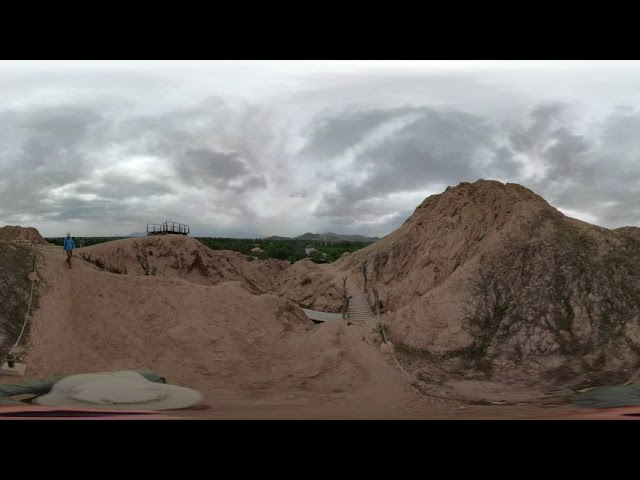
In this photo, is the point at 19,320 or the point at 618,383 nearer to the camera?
the point at 618,383

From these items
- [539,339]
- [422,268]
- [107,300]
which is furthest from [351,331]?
[107,300]

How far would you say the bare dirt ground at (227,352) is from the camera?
5648 millimetres

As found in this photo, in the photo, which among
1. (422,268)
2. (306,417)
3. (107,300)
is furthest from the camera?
(422,268)

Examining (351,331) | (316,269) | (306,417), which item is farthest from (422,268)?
(316,269)

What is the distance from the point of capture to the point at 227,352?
766cm

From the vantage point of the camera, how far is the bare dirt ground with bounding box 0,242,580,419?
5648 millimetres

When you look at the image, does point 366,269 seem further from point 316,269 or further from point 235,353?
point 235,353

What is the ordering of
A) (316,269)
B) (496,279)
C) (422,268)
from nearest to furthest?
1. (496,279)
2. (422,268)
3. (316,269)

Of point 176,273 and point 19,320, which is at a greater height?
point 176,273

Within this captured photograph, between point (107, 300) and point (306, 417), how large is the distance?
227 inches

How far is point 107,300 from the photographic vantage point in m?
8.56

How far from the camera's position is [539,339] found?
7.43 m

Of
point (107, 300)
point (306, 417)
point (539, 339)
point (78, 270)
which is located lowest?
point (306, 417)

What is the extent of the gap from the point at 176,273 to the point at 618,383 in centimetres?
1791
